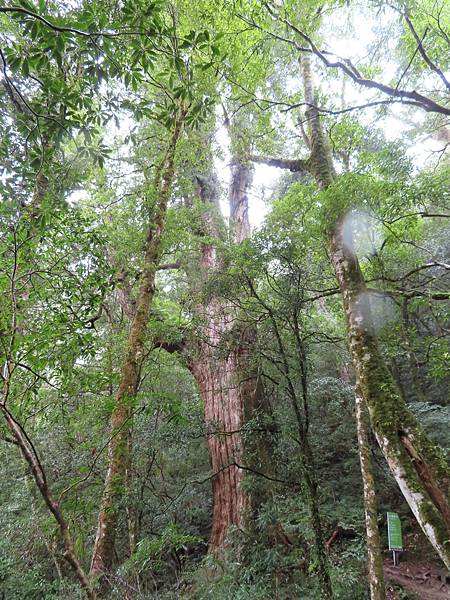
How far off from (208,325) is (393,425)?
301 cm

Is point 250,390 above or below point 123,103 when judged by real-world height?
below

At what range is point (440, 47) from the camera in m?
4.28

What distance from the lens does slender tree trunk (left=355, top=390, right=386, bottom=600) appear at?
10.2ft

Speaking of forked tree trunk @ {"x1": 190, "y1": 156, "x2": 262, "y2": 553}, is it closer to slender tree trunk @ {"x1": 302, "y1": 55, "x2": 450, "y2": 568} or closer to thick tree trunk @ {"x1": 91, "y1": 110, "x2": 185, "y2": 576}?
thick tree trunk @ {"x1": 91, "y1": 110, "x2": 185, "y2": 576}

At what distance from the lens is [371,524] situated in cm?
337

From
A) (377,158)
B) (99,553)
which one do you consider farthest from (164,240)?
(99,553)

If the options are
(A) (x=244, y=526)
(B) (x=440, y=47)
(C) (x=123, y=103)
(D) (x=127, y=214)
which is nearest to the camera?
(C) (x=123, y=103)

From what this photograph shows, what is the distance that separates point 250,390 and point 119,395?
2.89 m

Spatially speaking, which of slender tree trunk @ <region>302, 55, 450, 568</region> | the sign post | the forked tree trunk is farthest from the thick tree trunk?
the sign post

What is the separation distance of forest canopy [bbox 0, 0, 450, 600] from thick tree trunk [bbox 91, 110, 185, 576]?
29 mm

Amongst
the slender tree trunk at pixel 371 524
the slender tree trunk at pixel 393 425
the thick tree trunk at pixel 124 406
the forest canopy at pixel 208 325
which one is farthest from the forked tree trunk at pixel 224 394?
the slender tree trunk at pixel 393 425

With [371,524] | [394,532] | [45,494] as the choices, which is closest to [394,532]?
[394,532]

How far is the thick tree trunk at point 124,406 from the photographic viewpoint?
3.00 meters

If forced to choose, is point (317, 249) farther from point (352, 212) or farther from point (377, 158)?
point (377, 158)
